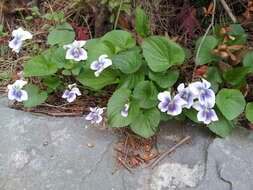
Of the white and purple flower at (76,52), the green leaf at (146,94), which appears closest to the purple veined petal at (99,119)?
the green leaf at (146,94)

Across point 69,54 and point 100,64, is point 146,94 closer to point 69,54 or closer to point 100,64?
point 100,64

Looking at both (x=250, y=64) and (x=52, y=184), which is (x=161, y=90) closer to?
(x=250, y=64)

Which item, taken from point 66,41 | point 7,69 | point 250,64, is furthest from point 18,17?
point 250,64

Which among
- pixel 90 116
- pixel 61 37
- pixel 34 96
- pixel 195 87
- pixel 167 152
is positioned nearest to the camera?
pixel 195 87

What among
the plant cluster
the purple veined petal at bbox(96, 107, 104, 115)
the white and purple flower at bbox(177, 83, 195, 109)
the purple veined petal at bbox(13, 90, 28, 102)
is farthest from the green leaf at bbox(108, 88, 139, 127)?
the purple veined petal at bbox(13, 90, 28, 102)

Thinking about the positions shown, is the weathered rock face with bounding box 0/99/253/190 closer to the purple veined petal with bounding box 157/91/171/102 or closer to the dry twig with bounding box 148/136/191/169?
the dry twig with bounding box 148/136/191/169

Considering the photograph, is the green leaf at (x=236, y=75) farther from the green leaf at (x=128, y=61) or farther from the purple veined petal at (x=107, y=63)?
the purple veined petal at (x=107, y=63)

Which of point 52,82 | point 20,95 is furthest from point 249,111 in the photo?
point 20,95
